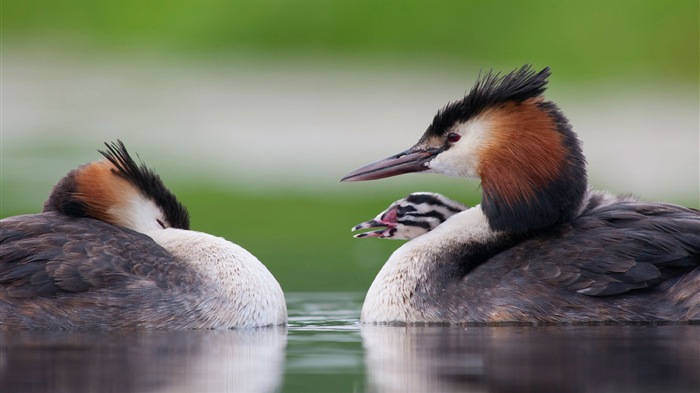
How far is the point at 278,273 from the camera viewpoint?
1378cm

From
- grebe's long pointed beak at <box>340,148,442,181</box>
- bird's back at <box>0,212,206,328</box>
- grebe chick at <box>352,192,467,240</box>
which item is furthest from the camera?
grebe chick at <box>352,192,467,240</box>

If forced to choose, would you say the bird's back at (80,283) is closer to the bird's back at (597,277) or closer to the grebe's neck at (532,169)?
the bird's back at (597,277)

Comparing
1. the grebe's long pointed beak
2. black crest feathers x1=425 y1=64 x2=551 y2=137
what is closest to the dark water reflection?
the grebe's long pointed beak

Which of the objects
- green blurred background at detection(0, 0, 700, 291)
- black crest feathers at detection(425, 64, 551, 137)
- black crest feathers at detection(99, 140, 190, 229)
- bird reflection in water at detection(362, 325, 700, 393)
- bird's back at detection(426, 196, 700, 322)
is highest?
green blurred background at detection(0, 0, 700, 291)

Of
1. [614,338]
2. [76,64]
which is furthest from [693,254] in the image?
[76,64]

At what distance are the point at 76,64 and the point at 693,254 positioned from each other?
19.8 m

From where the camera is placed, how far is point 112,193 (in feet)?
35.5

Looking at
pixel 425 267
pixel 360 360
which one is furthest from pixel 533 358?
pixel 425 267

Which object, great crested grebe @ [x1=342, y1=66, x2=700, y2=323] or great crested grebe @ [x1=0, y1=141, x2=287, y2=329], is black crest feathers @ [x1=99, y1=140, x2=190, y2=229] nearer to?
great crested grebe @ [x1=0, y1=141, x2=287, y2=329]

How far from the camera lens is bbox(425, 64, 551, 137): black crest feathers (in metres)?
10.6

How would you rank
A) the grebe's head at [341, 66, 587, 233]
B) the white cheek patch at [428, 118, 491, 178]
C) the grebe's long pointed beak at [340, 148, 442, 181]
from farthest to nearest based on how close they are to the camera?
the grebe's long pointed beak at [340, 148, 442, 181] → the white cheek patch at [428, 118, 491, 178] → the grebe's head at [341, 66, 587, 233]

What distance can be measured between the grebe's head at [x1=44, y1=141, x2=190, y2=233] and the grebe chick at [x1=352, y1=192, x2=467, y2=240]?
5.01 ft

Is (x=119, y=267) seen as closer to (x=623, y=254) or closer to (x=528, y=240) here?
(x=528, y=240)

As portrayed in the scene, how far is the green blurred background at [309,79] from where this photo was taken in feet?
77.3
